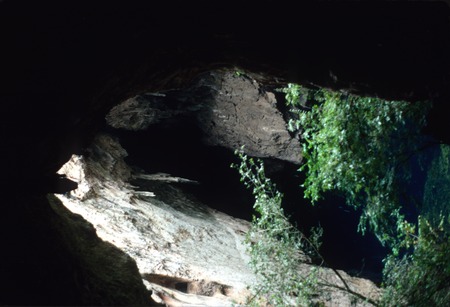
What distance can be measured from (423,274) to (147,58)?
4.99 metres

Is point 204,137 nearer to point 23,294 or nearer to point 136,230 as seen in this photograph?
point 136,230

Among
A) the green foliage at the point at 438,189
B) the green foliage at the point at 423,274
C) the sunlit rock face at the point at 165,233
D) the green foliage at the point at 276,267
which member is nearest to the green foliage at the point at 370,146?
the green foliage at the point at 423,274

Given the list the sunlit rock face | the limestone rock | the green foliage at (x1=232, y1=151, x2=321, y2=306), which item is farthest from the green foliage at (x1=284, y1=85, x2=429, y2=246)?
the limestone rock

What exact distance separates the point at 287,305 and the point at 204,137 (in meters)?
6.04

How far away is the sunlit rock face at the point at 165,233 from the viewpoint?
6.43 metres

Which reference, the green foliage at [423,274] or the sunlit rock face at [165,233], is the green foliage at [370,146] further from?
the sunlit rock face at [165,233]

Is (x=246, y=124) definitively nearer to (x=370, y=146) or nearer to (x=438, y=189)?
(x=370, y=146)

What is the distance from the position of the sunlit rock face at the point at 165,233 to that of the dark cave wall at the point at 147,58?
2.59 metres

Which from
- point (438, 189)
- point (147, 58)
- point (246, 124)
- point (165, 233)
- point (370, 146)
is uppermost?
point (438, 189)

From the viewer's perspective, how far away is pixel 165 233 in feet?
26.0

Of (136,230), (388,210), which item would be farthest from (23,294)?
(388,210)

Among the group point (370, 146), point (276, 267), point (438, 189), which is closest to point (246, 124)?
point (370, 146)

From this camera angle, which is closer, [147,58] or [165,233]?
[147,58]

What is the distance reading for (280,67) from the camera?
4387 mm
